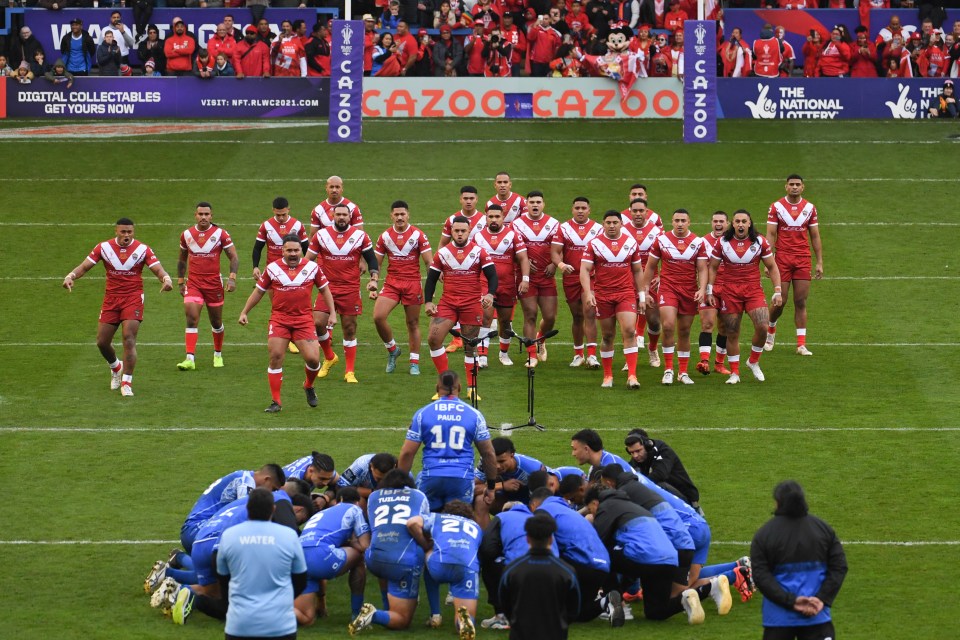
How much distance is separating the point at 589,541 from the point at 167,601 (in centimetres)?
345

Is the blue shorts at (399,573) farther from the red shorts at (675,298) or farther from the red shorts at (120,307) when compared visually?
the red shorts at (675,298)

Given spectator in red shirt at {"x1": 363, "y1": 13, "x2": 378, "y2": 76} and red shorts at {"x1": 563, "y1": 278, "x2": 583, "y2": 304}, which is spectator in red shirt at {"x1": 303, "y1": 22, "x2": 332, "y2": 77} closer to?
spectator in red shirt at {"x1": 363, "y1": 13, "x2": 378, "y2": 76}

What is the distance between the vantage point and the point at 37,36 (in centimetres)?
3797

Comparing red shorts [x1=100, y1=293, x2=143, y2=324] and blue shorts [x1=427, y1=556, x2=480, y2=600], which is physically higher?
red shorts [x1=100, y1=293, x2=143, y2=324]

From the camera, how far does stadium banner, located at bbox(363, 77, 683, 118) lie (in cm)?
3625

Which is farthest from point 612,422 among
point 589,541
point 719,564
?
point 589,541

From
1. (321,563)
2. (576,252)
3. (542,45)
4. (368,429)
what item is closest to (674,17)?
(542,45)

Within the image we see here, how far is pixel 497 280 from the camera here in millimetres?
19719

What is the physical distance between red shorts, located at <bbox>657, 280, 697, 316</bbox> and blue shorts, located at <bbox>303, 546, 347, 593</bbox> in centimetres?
896

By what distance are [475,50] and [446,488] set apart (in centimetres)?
2455

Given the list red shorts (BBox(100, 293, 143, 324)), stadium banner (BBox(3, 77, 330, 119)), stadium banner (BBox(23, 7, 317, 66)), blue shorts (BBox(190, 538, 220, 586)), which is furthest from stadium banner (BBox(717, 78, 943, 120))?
blue shorts (BBox(190, 538, 220, 586))

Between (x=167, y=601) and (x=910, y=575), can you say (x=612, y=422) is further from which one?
(x=167, y=601)

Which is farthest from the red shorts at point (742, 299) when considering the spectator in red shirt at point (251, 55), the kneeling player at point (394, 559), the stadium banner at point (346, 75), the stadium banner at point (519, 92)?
the spectator in red shirt at point (251, 55)

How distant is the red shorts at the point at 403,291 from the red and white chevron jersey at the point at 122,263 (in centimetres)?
309
